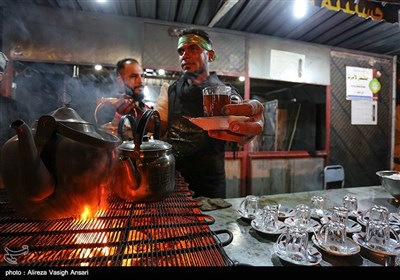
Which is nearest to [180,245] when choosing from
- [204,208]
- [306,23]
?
[204,208]

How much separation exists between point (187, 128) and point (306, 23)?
300 centimetres

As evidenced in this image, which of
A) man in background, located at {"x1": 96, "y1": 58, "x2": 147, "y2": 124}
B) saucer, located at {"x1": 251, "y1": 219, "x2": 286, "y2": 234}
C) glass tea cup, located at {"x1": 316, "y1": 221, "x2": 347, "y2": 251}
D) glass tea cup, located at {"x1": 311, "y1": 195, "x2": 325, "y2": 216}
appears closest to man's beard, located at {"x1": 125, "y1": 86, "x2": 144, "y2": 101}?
man in background, located at {"x1": 96, "y1": 58, "x2": 147, "y2": 124}

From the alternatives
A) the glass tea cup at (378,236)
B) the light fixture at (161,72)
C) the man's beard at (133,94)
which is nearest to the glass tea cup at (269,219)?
the glass tea cup at (378,236)

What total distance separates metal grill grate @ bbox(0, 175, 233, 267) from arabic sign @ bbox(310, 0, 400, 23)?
239 cm

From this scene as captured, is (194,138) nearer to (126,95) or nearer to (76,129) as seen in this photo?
(126,95)

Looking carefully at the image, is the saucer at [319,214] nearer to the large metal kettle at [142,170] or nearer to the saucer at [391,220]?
the saucer at [391,220]

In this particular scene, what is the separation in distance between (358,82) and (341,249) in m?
4.84

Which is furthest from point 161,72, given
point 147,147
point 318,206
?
point 318,206

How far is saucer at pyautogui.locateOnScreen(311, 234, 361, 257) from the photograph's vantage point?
77cm

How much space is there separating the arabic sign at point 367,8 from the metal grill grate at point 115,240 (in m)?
2.39

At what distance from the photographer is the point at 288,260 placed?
706mm

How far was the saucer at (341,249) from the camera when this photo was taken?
77cm

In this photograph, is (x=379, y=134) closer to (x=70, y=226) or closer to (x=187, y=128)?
(x=187, y=128)

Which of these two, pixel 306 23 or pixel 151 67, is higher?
pixel 306 23
